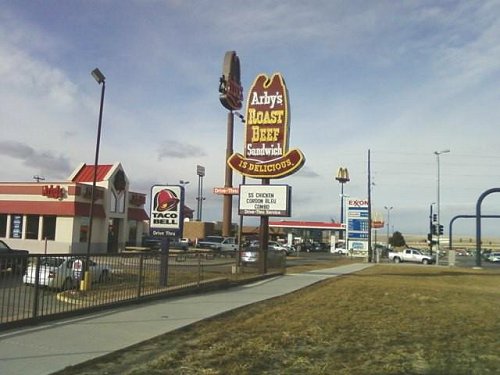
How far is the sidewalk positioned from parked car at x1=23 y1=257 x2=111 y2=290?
0.80 m

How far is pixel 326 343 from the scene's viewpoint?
9.00 meters

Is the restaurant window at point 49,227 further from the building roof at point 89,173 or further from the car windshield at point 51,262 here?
the car windshield at point 51,262

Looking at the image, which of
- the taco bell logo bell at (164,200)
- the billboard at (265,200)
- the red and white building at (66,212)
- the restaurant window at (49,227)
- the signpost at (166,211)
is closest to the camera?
the signpost at (166,211)

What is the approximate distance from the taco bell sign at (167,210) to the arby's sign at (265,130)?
→ 8.08 meters

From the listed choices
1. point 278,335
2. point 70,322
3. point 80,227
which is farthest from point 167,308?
point 80,227

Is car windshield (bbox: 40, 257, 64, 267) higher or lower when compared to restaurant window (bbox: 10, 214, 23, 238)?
lower

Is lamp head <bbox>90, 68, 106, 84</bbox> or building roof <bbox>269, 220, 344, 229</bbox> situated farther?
building roof <bbox>269, 220, 344, 229</bbox>

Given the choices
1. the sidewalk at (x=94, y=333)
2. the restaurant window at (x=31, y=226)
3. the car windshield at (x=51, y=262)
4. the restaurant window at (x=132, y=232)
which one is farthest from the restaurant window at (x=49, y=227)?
the car windshield at (x=51, y=262)

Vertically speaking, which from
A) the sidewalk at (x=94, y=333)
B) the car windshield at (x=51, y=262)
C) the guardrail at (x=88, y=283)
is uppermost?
the car windshield at (x=51, y=262)

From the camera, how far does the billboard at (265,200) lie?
2736cm

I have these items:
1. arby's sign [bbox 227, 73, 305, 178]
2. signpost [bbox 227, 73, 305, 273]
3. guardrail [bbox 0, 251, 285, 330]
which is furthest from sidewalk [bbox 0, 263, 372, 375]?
arby's sign [bbox 227, 73, 305, 178]

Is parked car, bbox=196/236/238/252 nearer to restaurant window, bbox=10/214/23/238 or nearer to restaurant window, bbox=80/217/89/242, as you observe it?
restaurant window, bbox=80/217/89/242

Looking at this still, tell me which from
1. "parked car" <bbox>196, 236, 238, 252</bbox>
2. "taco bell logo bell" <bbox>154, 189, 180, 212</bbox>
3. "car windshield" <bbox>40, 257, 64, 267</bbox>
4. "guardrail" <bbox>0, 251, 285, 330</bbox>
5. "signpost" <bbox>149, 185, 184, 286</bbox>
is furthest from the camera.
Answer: "parked car" <bbox>196, 236, 238, 252</bbox>

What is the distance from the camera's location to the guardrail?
993 cm
